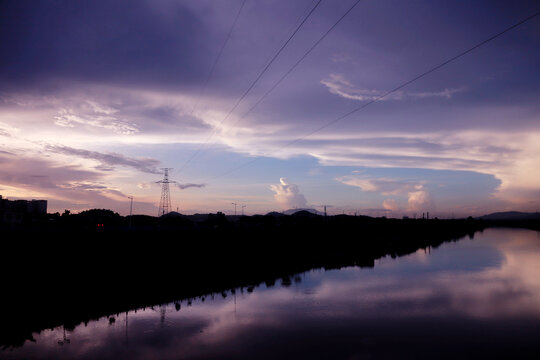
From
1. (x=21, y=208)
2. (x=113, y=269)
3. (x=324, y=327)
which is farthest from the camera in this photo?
(x=21, y=208)

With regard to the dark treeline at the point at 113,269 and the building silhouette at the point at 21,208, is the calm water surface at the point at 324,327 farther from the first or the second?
the building silhouette at the point at 21,208

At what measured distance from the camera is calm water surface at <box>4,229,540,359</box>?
19.2m

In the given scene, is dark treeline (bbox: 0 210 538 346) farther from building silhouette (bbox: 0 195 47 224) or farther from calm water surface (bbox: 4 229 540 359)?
building silhouette (bbox: 0 195 47 224)

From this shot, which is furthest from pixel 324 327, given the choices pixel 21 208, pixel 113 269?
pixel 21 208

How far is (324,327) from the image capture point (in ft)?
75.2

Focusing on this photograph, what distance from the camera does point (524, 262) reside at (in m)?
56.2

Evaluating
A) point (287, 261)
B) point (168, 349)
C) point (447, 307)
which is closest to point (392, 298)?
point (447, 307)

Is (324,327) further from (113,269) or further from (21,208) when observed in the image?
(21,208)

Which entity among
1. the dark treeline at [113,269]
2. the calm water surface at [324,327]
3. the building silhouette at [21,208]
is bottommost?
the calm water surface at [324,327]

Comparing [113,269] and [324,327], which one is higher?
[113,269]

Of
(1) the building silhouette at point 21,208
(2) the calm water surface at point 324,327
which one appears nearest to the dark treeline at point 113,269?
(2) the calm water surface at point 324,327

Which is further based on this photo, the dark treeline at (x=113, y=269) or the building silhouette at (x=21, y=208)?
the building silhouette at (x=21, y=208)

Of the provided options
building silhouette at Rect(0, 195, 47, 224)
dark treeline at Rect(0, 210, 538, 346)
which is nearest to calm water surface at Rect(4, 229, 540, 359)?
dark treeline at Rect(0, 210, 538, 346)

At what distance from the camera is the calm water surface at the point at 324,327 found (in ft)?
63.1
